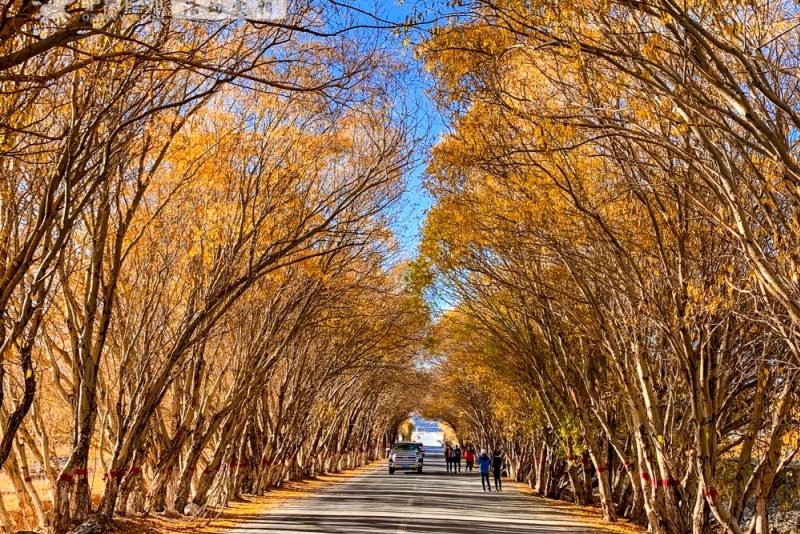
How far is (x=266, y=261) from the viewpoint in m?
14.5

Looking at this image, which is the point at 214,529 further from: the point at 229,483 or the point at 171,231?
the point at 229,483

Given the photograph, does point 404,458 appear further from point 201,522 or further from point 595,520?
point 201,522

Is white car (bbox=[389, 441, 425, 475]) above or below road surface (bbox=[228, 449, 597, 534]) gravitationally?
above

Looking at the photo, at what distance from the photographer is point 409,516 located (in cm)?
1875

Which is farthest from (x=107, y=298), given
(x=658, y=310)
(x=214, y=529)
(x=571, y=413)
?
(x=571, y=413)

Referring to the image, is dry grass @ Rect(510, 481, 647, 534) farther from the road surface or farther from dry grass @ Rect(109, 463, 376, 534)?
dry grass @ Rect(109, 463, 376, 534)

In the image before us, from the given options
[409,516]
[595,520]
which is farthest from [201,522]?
[595,520]

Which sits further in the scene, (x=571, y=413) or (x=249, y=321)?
(x=571, y=413)

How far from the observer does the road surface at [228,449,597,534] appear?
52.0 ft

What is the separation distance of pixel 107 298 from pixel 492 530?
8.69 meters

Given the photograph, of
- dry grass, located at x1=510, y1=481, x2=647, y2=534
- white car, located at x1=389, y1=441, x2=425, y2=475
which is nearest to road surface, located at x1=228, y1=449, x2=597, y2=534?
dry grass, located at x1=510, y1=481, x2=647, y2=534

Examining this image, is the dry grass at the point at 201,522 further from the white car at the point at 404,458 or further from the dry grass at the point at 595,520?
the white car at the point at 404,458

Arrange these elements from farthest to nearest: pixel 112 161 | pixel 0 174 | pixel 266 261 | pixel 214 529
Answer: pixel 214 529
pixel 266 261
pixel 112 161
pixel 0 174

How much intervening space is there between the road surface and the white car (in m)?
22.3
